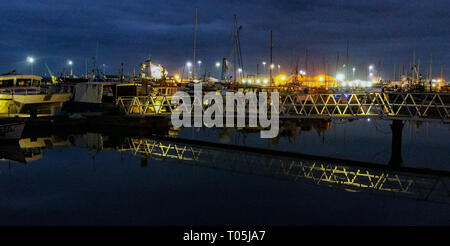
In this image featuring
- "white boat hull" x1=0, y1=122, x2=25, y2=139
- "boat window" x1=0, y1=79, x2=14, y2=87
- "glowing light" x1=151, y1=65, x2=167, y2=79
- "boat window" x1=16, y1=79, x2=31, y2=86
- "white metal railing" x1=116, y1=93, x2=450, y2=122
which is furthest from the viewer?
"glowing light" x1=151, y1=65, x2=167, y2=79

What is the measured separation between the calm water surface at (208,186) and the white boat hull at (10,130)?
125cm

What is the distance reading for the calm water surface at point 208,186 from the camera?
17.0 meters

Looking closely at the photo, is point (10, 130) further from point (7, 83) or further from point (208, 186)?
point (7, 83)

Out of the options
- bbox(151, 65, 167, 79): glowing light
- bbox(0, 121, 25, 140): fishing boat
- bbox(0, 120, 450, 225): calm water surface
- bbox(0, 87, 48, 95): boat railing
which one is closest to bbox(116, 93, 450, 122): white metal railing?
bbox(0, 120, 450, 225): calm water surface

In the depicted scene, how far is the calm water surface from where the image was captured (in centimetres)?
1695

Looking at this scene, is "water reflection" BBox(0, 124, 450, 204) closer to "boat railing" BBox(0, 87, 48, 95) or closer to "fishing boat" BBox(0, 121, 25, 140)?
"fishing boat" BBox(0, 121, 25, 140)

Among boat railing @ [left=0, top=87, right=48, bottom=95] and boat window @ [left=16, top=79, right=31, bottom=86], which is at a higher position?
boat window @ [left=16, top=79, right=31, bottom=86]

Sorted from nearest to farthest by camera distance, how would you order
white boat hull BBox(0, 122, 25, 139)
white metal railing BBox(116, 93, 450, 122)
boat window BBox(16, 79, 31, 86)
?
white metal railing BBox(116, 93, 450, 122) < white boat hull BBox(0, 122, 25, 139) < boat window BBox(16, 79, 31, 86)

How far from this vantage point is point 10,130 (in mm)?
30594

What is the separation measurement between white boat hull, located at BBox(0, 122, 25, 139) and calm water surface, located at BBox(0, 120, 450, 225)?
125 centimetres
